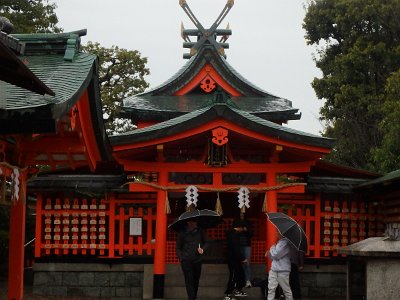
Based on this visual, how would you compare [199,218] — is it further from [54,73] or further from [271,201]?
[54,73]

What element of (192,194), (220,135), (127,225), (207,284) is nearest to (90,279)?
(127,225)

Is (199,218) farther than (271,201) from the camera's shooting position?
No

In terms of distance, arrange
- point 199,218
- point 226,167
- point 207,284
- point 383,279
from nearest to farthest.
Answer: point 383,279 → point 199,218 → point 226,167 → point 207,284

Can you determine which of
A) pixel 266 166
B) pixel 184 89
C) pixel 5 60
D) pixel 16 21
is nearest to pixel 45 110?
pixel 5 60

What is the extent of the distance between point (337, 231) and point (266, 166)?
2698 millimetres

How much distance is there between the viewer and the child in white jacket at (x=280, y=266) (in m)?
14.4

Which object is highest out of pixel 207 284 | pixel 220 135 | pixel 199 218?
pixel 220 135

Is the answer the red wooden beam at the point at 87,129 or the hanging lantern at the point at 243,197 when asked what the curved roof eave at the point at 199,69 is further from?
the red wooden beam at the point at 87,129

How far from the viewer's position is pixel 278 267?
14547mm

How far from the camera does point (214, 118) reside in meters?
17.3

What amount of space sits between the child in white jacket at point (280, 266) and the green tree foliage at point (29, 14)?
13.7 meters

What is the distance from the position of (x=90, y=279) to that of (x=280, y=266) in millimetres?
6160

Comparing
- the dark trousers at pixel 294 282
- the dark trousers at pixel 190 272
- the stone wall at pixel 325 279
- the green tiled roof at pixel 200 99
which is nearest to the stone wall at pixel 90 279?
the dark trousers at pixel 190 272

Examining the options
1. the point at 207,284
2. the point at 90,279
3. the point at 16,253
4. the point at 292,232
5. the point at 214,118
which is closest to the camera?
the point at 16,253
